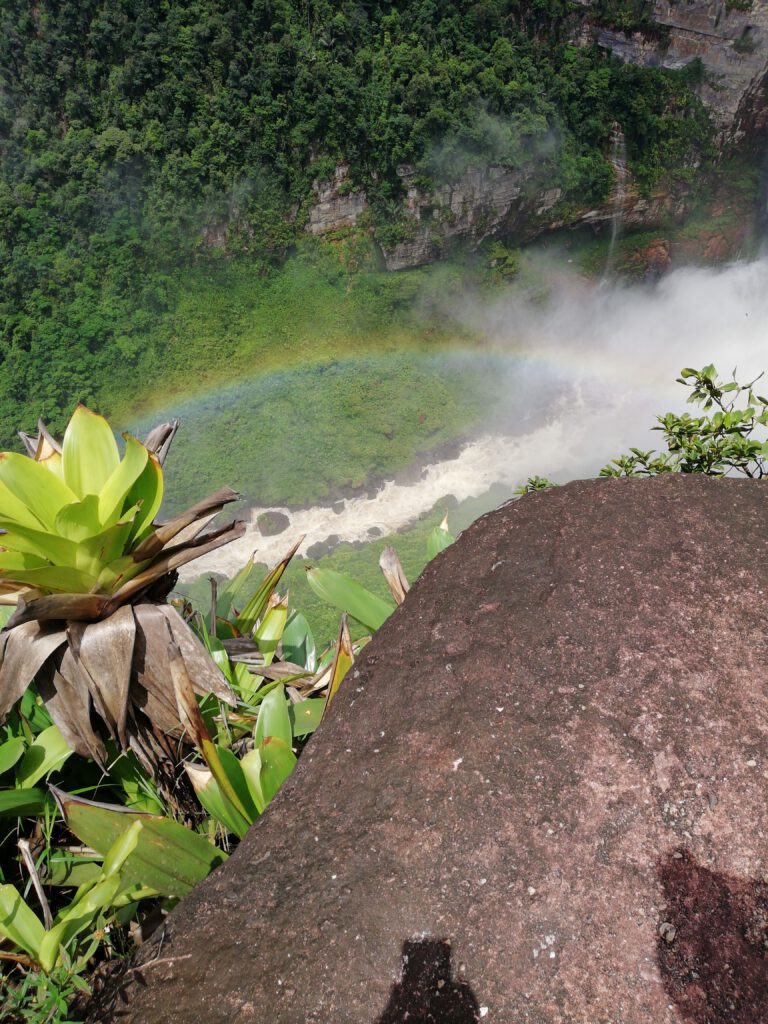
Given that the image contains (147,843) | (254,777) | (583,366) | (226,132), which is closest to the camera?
(147,843)

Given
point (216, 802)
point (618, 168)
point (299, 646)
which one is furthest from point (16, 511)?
point (618, 168)

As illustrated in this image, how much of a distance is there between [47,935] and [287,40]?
30.4 meters

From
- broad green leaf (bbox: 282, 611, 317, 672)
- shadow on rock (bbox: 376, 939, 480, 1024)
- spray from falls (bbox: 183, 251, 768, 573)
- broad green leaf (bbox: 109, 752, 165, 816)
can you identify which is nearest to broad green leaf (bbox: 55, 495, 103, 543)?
broad green leaf (bbox: 109, 752, 165, 816)

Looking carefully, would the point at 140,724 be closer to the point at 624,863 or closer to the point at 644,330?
the point at 624,863

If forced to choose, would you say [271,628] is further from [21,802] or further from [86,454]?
[21,802]

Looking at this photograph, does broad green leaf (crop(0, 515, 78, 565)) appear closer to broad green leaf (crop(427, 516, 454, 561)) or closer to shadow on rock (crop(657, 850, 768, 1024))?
broad green leaf (crop(427, 516, 454, 561))

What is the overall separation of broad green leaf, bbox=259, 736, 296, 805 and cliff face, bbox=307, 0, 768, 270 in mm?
29237

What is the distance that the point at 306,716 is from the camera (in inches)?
57.8

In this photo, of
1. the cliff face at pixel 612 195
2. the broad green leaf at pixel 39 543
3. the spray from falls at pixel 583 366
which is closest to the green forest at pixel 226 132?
the cliff face at pixel 612 195

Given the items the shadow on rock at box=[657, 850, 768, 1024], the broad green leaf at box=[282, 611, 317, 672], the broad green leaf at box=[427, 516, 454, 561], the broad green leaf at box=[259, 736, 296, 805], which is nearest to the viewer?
the shadow on rock at box=[657, 850, 768, 1024]

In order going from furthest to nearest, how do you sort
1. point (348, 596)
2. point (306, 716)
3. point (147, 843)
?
1. point (348, 596)
2. point (306, 716)
3. point (147, 843)

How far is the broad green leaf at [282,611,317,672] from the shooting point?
1.88 metres

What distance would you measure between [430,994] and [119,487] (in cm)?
99

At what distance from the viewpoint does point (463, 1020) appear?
894mm
